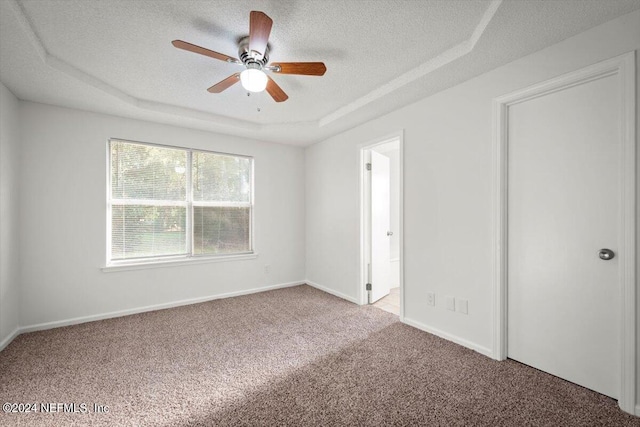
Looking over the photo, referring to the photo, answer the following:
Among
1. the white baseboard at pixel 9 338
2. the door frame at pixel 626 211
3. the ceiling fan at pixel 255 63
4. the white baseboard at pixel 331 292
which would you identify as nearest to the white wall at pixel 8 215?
the white baseboard at pixel 9 338

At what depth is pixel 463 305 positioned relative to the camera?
2.53 m

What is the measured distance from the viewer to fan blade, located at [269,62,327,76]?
1.91 m

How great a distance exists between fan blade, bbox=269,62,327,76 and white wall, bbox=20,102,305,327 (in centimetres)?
232

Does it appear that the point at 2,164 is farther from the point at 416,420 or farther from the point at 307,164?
the point at 416,420

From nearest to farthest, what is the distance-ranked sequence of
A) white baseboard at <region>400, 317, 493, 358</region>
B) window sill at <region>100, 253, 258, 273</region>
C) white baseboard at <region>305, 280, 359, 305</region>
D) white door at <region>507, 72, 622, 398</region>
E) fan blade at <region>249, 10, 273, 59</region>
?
1. fan blade at <region>249, 10, 273, 59</region>
2. white door at <region>507, 72, 622, 398</region>
3. white baseboard at <region>400, 317, 493, 358</region>
4. window sill at <region>100, 253, 258, 273</region>
5. white baseboard at <region>305, 280, 359, 305</region>

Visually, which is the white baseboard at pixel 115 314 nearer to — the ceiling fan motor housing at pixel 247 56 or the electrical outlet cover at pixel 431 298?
the electrical outlet cover at pixel 431 298

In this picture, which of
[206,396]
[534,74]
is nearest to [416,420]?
[206,396]

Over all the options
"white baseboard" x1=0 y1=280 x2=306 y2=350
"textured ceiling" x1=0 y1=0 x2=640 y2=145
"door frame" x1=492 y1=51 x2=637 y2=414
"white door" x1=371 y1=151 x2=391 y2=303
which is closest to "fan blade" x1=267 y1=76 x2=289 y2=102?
"textured ceiling" x1=0 y1=0 x2=640 y2=145

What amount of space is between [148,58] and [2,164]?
1708mm

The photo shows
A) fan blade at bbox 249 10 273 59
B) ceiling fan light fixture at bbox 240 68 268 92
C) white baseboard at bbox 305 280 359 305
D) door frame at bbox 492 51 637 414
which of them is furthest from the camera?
white baseboard at bbox 305 280 359 305

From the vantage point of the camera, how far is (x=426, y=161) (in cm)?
284

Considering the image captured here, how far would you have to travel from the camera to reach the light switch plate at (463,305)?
8.21 feet

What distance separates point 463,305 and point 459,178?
1.14m

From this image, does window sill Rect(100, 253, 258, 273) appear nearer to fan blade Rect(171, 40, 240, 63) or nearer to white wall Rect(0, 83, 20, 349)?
white wall Rect(0, 83, 20, 349)
